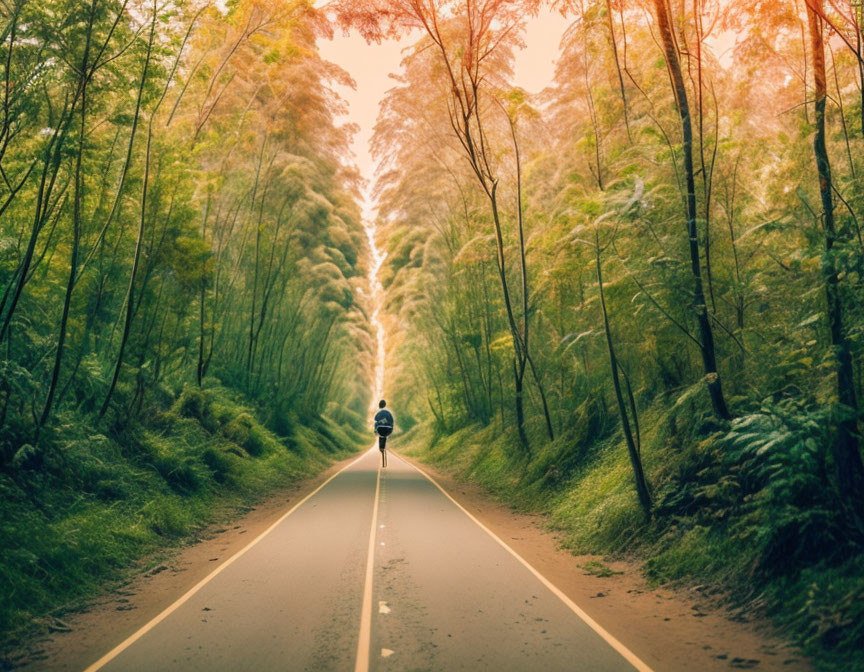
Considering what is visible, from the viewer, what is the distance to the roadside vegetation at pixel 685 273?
5.65 metres

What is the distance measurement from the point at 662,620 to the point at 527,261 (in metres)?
12.1

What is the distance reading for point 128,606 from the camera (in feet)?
19.3

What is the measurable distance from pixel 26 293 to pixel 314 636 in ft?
22.5

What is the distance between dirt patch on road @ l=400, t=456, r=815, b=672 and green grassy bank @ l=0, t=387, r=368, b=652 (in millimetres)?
4914

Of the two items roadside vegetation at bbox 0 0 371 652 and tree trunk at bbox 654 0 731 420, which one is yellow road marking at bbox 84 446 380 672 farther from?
tree trunk at bbox 654 0 731 420

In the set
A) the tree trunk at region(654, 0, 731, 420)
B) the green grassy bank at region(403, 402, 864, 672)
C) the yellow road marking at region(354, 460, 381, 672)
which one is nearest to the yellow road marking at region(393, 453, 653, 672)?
the green grassy bank at region(403, 402, 864, 672)

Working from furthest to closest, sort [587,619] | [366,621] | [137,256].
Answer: [137,256]
[587,619]
[366,621]

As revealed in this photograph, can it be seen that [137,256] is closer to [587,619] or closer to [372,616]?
[372,616]

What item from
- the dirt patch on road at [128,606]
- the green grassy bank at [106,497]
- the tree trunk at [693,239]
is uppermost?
the tree trunk at [693,239]

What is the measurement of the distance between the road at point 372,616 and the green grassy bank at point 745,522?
150 centimetres

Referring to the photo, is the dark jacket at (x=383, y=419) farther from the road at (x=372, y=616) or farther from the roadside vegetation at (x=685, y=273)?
the road at (x=372, y=616)

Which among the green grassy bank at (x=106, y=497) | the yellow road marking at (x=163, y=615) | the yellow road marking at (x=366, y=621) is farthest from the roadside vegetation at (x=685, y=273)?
the green grassy bank at (x=106, y=497)

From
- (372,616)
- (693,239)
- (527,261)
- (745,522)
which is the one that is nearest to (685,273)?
(693,239)

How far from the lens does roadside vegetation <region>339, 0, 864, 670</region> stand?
5.65 meters
